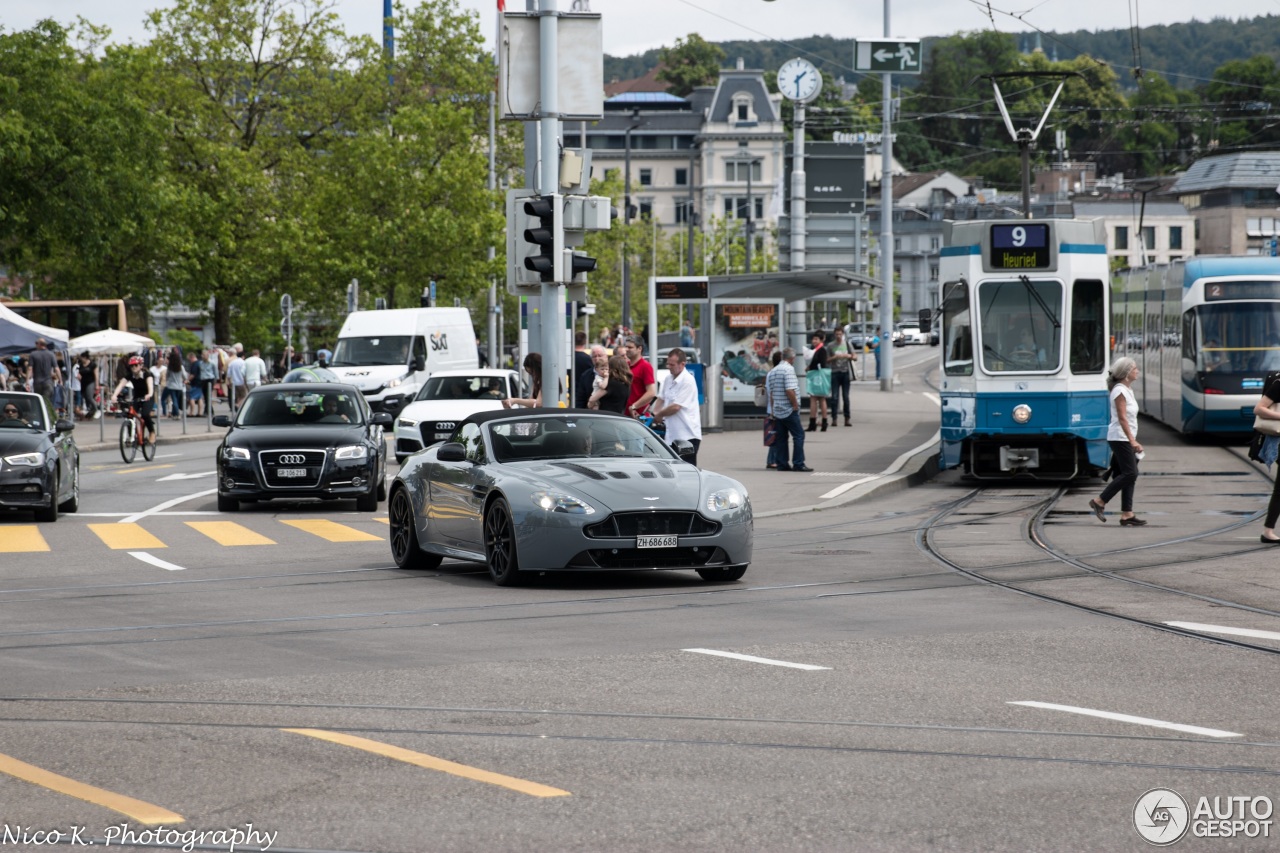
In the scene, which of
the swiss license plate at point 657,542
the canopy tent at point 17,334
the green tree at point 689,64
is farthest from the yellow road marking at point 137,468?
the green tree at point 689,64

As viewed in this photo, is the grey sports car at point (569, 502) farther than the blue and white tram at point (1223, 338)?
No

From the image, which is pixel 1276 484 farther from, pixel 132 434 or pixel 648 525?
pixel 132 434

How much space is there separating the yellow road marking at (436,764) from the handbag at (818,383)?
2869 cm

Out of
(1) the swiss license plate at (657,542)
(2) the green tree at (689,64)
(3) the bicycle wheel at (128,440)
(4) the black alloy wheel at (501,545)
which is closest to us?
(1) the swiss license plate at (657,542)

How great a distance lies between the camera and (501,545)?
1376 cm

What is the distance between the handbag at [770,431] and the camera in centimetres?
2600

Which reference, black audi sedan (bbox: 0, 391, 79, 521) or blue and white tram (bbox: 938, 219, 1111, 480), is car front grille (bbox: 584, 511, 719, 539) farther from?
blue and white tram (bbox: 938, 219, 1111, 480)

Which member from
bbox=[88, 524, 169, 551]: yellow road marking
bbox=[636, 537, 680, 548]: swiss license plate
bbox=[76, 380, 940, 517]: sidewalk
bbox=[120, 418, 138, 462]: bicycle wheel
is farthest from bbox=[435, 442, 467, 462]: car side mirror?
bbox=[120, 418, 138, 462]: bicycle wheel

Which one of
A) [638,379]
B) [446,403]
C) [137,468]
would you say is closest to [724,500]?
[638,379]

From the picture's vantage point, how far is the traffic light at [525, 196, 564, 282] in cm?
1889

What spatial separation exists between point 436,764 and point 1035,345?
18.7 metres

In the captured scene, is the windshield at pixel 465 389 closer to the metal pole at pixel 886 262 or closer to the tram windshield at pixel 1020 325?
the tram windshield at pixel 1020 325

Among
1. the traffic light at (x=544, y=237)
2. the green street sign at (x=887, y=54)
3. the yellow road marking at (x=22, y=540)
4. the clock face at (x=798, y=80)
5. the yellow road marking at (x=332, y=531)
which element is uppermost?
the green street sign at (x=887, y=54)

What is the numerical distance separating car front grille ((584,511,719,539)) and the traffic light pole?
6.26 metres
